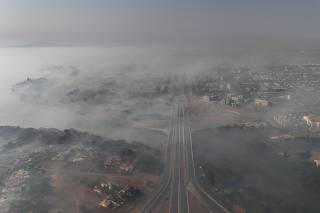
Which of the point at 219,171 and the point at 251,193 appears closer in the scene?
the point at 251,193

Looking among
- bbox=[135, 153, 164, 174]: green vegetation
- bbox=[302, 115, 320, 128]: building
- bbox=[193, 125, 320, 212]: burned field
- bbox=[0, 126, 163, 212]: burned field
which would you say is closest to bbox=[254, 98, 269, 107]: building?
bbox=[302, 115, 320, 128]: building

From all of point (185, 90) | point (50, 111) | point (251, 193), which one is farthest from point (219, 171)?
point (185, 90)

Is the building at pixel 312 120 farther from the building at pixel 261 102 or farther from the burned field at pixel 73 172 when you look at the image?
the burned field at pixel 73 172

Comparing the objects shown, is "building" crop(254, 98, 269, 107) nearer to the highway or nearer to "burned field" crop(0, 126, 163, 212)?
the highway

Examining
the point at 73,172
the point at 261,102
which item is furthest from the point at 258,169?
the point at 261,102

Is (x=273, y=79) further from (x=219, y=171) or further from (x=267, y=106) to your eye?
(x=219, y=171)

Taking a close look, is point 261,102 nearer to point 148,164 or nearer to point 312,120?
point 312,120

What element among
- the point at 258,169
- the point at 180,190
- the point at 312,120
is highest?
the point at 312,120
